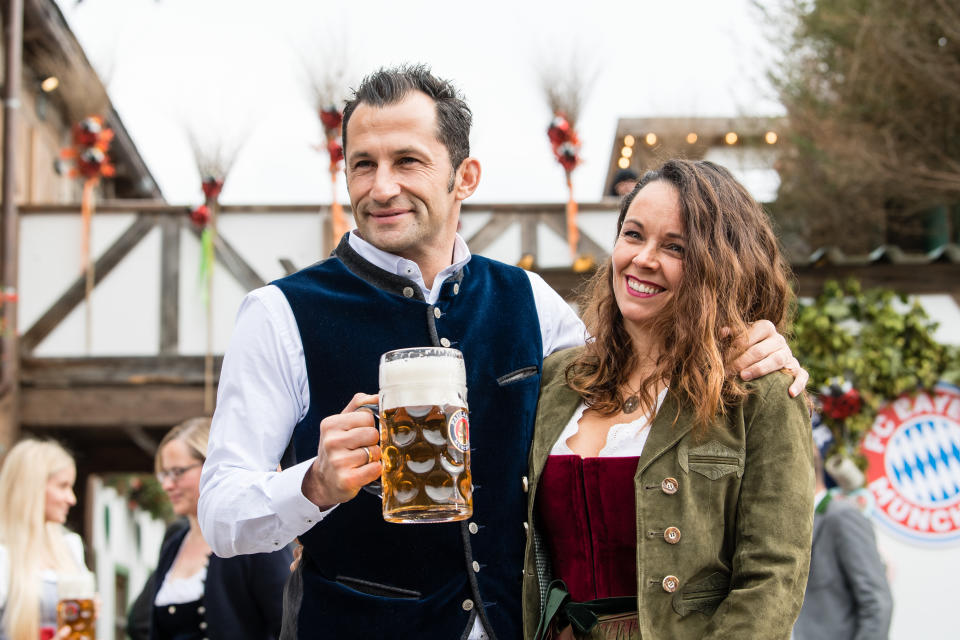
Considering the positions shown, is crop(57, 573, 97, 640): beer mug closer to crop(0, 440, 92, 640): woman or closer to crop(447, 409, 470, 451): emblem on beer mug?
crop(0, 440, 92, 640): woman

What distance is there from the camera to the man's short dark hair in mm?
1900

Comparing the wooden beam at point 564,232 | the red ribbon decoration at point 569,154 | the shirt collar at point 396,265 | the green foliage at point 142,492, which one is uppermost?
the red ribbon decoration at point 569,154

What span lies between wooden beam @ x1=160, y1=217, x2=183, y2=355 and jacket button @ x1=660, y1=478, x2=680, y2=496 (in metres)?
6.36

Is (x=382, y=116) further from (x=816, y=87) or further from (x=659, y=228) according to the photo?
(x=816, y=87)

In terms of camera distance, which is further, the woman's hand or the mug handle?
the woman's hand

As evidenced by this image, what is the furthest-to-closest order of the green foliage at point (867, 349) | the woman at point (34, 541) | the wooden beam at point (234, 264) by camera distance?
the wooden beam at point (234, 264) < the green foliage at point (867, 349) < the woman at point (34, 541)

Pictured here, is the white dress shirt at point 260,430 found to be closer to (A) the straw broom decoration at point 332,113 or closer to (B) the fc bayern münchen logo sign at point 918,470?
(B) the fc bayern münchen logo sign at point 918,470

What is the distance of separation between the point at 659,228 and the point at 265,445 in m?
0.79

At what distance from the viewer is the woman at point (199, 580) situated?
2971mm

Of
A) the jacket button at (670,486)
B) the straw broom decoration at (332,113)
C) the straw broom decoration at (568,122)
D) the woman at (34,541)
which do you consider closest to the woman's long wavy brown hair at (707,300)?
the jacket button at (670,486)

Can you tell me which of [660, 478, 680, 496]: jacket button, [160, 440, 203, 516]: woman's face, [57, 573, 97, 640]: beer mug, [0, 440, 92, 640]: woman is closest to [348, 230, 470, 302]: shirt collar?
[660, 478, 680, 496]: jacket button

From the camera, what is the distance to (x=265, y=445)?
1726 millimetres

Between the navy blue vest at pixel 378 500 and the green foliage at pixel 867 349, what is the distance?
3838mm

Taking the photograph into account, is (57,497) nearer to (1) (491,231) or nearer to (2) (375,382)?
(2) (375,382)
